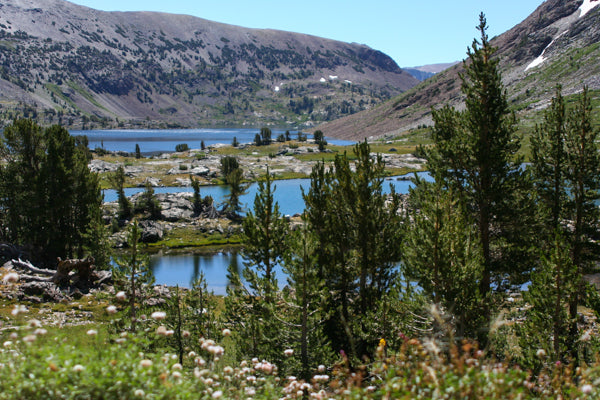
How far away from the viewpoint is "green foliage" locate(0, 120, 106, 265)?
1850 inches

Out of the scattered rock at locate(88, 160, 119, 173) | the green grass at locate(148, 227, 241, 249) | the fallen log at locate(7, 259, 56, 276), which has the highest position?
the scattered rock at locate(88, 160, 119, 173)

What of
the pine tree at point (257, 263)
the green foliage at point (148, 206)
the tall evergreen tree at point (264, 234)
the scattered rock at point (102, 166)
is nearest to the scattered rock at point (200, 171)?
the scattered rock at point (102, 166)

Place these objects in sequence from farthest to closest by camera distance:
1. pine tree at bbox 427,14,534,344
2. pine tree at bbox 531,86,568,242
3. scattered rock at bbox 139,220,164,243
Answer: scattered rock at bbox 139,220,164,243, pine tree at bbox 531,86,568,242, pine tree at bbox 427,14,534,344

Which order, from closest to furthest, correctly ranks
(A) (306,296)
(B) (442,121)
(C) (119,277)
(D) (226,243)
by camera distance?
(A) (306,296) < (C) (119,277) < (B) (442,121) < (D) (226,243)

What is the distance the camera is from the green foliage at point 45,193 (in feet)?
154

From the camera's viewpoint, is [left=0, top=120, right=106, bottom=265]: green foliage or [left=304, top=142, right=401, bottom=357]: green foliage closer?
[left=304, top=142, right=401, bottom=357]: green foliage

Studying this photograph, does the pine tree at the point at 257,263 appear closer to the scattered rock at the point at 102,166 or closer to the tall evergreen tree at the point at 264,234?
the tall evergreen tree at the point at 264,234

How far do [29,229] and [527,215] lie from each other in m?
48.3

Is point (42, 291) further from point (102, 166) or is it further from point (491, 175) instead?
point (102, 166)

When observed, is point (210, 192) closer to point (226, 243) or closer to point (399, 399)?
point (226, 243)

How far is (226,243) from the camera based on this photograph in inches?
2906

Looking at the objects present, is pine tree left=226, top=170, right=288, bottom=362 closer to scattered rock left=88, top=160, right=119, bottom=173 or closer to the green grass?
the green grass

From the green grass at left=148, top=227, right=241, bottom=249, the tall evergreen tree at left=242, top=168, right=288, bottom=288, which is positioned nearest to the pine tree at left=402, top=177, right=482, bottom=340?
the tall evergreen tree at left=242, top=168, right=288, bottom=288

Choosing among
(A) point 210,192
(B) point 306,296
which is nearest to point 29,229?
(B) point 306,296
